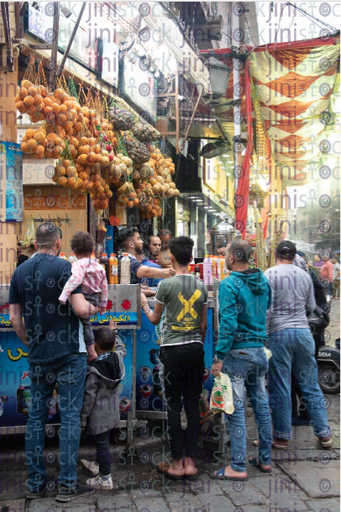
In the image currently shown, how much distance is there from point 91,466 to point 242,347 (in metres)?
1.55

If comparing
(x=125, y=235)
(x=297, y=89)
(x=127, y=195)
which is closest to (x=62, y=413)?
(x=125, y=235)

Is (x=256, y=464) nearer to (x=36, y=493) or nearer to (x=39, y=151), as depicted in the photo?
(x=36, y=493)

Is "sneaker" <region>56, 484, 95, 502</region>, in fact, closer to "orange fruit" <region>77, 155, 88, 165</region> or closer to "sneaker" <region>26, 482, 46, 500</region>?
"sneaker" <region>26, 482, 46, 500</region>

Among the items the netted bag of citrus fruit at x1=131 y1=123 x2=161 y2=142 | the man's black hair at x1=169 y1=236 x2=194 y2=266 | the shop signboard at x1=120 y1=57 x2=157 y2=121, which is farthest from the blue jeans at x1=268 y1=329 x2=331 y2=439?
the shop signboard at x1=120 y1=57 x2=157 y2=121

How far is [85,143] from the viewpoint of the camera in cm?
661

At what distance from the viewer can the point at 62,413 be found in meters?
3.82

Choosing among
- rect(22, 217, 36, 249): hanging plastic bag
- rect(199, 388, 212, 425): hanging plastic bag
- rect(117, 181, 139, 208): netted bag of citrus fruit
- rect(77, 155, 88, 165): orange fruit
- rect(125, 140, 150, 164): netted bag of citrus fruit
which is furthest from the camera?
rect(125, 140, 150, 164): netted bag of citrus fruit

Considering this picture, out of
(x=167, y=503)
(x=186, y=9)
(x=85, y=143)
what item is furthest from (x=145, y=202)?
(x=186, y=9)

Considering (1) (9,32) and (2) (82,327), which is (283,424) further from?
(1) (9,32)

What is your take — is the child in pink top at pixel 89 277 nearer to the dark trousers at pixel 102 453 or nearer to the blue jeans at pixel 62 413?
the blue jeans at pixel 62 413

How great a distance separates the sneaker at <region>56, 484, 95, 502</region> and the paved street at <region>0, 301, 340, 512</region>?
5cm

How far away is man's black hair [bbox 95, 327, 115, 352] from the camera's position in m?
4.20

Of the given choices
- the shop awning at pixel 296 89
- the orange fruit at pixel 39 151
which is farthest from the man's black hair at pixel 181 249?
the shop awning at pixel 296 89

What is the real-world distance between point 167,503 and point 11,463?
4.83 feet
